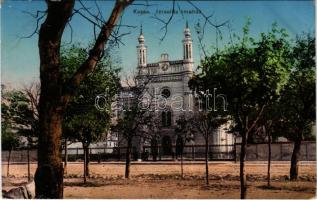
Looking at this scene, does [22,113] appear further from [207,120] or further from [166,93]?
[207,120]

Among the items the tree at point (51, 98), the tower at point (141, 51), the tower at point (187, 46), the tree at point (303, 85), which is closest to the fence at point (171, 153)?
the tree at point (303, 85)

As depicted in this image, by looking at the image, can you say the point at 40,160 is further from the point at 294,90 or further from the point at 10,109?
the point at 294,90

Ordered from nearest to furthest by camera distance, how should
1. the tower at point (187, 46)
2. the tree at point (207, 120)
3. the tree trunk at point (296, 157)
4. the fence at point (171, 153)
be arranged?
the tower at point (187, 46) → the fence at point (171, 153) → the tree at point (207, 120) → the tree trunk at point (296, 157)

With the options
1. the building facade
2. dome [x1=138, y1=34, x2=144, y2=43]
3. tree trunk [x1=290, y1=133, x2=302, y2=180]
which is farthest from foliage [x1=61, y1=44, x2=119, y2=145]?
tree trunk [x1=290, y1=133, x2=302, y2=180]

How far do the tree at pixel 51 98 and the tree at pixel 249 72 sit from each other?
2.56 m

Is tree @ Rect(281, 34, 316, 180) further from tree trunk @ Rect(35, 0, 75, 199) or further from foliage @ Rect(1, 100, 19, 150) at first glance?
foliage @ Rect(1, 100, 19, 150)

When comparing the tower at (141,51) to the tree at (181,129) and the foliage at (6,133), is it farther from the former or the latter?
the tree at (181,129)

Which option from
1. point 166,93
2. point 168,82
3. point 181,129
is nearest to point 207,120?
point 168,82

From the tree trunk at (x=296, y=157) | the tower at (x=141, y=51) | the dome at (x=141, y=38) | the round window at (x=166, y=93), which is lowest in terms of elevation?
the tree trunk at (x=296, y=157)

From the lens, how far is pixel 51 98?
17.6 feet

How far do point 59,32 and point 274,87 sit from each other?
318 cm

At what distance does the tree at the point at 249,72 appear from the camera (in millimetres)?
7082

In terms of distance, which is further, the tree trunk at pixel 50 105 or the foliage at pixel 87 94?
the foliage at pixel 87 94

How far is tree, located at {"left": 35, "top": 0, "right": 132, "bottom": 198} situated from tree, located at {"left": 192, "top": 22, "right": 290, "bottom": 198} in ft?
8.39
